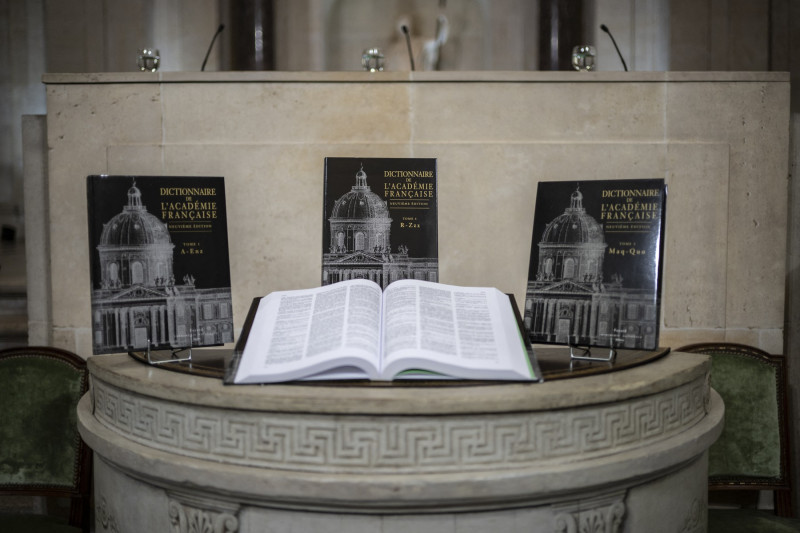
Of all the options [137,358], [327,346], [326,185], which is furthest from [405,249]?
[137,358]

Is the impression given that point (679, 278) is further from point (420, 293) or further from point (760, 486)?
point (420, 293)

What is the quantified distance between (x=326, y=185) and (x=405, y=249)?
0.34 metres

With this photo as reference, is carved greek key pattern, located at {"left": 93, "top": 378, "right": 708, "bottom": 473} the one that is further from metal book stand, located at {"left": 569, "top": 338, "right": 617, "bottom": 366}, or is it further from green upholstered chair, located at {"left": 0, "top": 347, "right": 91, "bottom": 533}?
green upholstered chair, located at {"left": 0, "top": 347, "right": 91, "bottom": 533}

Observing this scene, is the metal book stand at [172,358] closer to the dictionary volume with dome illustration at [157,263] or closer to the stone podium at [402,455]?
the dictionary volume with dome illustration at [157,263]

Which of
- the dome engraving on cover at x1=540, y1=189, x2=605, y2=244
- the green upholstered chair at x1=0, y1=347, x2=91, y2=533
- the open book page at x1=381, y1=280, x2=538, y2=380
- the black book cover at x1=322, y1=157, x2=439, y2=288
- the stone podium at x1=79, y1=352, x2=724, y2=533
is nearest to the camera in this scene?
the stone podium at x1=79, y1=352, x2=724, y2=533

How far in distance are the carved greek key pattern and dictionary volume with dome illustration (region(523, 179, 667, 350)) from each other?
31 cm

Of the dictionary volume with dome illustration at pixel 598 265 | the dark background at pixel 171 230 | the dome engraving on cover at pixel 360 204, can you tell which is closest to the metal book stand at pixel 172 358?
the dark background at pixel 171 230

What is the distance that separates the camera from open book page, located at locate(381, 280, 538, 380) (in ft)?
5.86

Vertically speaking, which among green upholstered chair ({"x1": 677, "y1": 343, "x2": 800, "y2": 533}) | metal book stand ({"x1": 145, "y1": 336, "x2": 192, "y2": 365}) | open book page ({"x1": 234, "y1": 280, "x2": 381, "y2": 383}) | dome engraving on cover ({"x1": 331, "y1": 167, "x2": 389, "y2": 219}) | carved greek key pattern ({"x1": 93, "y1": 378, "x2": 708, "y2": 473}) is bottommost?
green upholstered chair ({"x1": 677, "y1": 343, "x2": 800, "y2": 533})

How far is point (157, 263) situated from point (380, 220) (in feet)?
2.33

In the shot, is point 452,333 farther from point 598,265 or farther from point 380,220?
point 380,220

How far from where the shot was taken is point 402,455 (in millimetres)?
1693

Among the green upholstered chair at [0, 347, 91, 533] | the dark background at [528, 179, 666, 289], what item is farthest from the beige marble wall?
the dark background at [528, 179, 666, 289]

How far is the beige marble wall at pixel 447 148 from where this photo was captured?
2.93 metres
